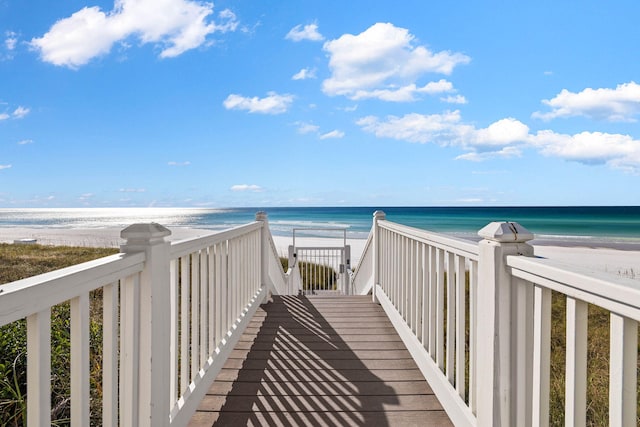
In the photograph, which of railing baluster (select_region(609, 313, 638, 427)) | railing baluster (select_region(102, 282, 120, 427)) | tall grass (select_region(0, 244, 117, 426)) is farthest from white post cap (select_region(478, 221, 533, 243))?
tall grass (select_region(0, 244, 117, 426))

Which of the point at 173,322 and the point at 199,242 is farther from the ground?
the point at 199,242

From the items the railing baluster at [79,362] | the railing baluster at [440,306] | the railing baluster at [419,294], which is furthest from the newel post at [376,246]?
the railing baluster at [79,362]

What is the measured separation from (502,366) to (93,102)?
27.1m

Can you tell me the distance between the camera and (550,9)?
13.3m

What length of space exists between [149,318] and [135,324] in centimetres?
7

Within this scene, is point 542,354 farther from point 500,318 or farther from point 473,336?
point 473,336

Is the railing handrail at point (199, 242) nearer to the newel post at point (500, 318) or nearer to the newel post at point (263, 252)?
the newel post at point (263, 252)

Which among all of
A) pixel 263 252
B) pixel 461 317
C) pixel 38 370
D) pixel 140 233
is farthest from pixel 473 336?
pixel 263 252

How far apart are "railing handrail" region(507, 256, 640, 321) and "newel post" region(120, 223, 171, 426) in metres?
1.47

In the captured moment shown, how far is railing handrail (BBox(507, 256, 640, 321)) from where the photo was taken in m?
0.84

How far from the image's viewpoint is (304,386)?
8.21ft

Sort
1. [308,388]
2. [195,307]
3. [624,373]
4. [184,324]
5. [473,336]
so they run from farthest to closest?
[308,388], [195,307], [184,324], [473,336], [624,373]

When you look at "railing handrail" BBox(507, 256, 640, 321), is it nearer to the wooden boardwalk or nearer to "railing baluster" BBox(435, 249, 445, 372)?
"railing baluster" BBox(435, 249, 445, 372)

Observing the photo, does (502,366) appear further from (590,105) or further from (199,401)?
(590,105)
